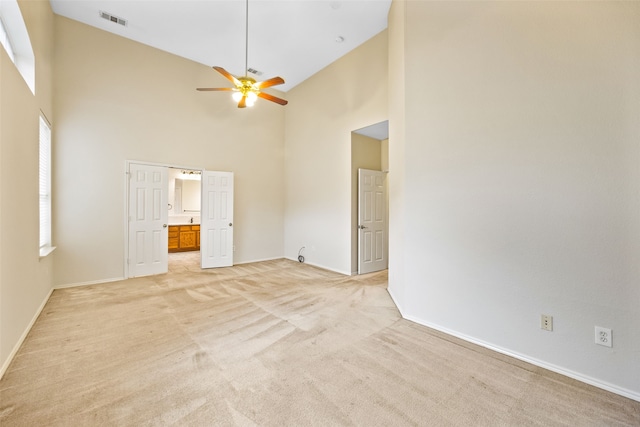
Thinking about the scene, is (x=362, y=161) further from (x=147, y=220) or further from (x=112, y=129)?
(x=112, y=129)

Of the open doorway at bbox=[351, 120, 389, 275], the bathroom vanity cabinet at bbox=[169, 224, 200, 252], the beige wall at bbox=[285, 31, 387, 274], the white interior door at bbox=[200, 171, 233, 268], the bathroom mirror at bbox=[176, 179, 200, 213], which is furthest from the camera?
the bathroom mirror at bbox=[176, 179, 200, 213]

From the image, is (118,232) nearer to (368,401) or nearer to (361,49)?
(368,401)

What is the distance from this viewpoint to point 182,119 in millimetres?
5023

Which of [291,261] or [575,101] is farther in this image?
[291,261]

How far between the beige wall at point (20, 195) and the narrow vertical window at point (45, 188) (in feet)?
1.33

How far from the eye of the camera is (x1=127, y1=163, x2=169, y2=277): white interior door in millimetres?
4535

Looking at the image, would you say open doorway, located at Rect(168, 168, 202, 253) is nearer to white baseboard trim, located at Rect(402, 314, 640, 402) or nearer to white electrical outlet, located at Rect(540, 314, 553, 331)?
white baseboard trim, located at Rect(402, 314, 640, 402)

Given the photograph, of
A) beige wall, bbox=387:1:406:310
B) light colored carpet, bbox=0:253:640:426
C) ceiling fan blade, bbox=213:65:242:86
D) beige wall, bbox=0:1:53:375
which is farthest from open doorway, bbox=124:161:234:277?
beige wall, bbox=387:1:406:310

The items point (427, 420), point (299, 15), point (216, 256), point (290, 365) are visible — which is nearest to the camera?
point (427, 420)

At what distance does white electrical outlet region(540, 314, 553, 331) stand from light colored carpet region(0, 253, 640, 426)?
337mm

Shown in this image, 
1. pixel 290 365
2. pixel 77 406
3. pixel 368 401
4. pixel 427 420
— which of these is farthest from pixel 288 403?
pixel 77 406

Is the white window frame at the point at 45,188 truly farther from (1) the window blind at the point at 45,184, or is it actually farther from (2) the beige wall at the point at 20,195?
(2) the beige wall at the point at 20,195

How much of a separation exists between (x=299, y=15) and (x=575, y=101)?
3.75 meters

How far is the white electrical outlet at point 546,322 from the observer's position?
199cm
